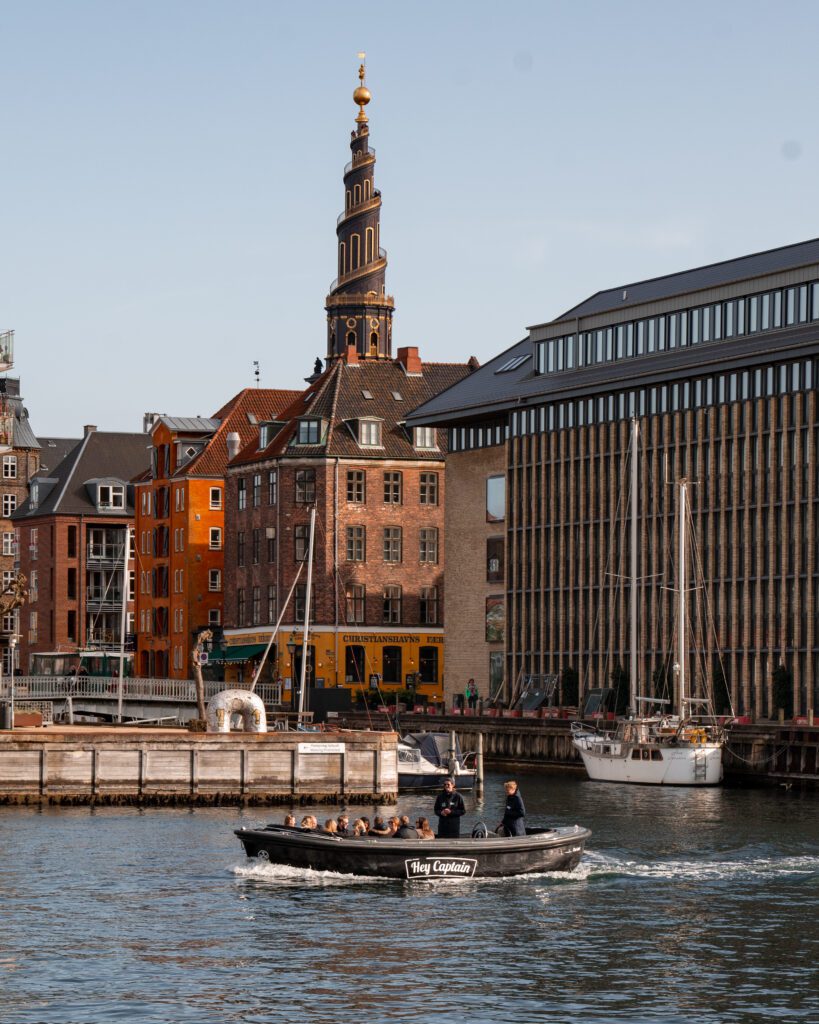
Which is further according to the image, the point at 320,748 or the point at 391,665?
the point at 391,665

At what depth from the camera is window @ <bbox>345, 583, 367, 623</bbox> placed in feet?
497

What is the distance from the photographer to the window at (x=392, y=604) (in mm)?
153000

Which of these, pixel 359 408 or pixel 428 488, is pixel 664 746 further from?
pixel 359 408

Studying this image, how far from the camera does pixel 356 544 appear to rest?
152 m

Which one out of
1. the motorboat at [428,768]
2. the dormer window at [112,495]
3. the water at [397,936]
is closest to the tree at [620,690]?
the motorboat at [428,768]

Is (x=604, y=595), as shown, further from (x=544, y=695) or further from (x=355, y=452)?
(x=355, y=452)

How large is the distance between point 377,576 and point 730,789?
5593 centimetres

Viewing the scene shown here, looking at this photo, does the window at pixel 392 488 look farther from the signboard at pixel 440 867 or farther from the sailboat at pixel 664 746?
the signboard at pixel 440 867

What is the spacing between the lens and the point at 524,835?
61.0 m

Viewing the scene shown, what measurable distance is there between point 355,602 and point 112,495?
46432 mm

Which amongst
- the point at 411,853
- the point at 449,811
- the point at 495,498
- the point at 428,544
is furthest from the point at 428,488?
the point at 411,853

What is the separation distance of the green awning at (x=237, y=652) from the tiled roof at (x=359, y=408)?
42.7 feet

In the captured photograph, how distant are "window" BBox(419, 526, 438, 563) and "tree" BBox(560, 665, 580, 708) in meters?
27.3

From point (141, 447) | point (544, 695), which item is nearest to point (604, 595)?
point (544, 695)
